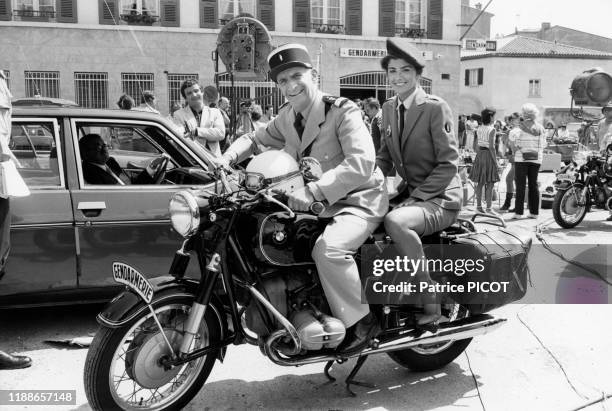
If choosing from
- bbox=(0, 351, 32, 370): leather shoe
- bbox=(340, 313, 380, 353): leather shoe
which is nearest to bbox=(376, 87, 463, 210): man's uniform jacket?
bbox=(340, 313, 380, 353): leather shoe

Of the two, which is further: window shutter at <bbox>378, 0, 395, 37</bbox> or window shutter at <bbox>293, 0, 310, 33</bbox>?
window shutter at <bbox>378, 0, 395, 37</bbox>

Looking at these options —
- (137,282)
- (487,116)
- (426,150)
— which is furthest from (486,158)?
(137,282)

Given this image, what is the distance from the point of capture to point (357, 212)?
3764mm

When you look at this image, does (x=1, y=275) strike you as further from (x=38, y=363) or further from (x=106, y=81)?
(x=106, y=81)

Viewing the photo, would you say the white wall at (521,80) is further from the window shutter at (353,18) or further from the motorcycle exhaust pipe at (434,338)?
the motorcycle exhaust pipe at (434,338)

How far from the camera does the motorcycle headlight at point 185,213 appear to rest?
3330mm

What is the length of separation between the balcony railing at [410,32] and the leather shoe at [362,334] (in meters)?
28.2

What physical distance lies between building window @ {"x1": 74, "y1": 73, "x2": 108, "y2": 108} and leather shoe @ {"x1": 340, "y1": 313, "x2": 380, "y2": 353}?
1021 inches

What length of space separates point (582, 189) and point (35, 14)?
2329 centimetres

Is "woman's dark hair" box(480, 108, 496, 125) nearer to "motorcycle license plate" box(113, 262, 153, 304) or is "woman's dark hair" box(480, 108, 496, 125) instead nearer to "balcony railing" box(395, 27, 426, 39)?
"motorcycle license plate" box(113, 262, 153, 304)

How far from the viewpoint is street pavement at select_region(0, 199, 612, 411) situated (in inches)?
156

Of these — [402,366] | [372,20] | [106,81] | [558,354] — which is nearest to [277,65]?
[402,366]

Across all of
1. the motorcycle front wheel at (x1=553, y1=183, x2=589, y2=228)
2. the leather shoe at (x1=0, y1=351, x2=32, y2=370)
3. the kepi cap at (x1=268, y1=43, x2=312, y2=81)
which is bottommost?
the leather shoe at (x1=0, y1=351, x2=32, y2=370)

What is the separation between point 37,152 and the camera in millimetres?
5168
